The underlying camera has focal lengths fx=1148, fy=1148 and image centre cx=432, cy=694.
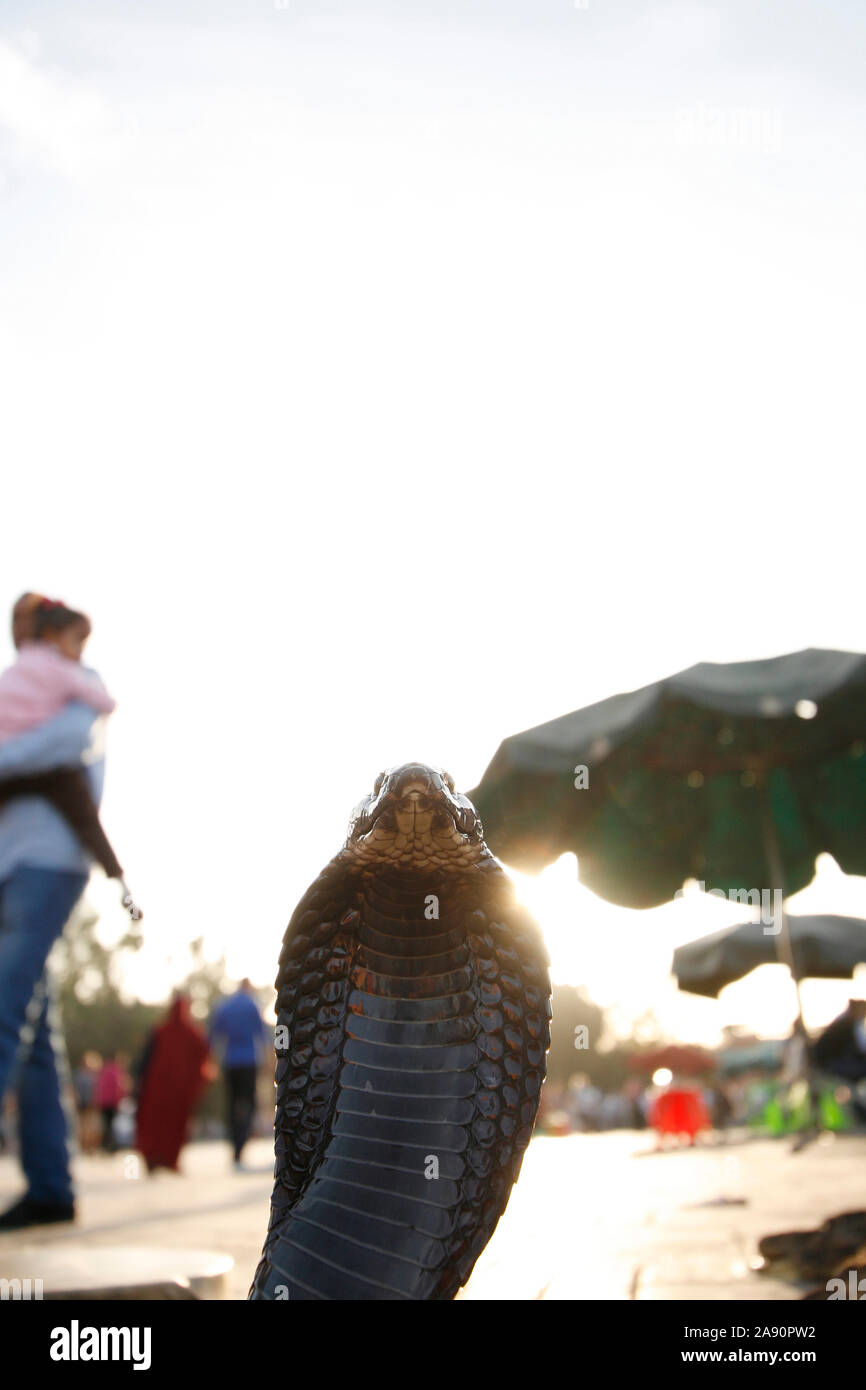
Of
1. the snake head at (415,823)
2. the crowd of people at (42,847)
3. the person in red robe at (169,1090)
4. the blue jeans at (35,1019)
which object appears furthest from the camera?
the person in red robe at (169,1090)

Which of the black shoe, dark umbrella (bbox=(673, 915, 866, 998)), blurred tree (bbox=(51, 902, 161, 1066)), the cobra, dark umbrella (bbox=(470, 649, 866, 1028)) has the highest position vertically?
dark umbrella (bbox=(470, 649, 866, 1028))

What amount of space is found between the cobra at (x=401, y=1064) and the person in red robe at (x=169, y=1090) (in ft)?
25.2

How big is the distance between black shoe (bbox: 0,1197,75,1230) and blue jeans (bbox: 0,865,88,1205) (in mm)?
24

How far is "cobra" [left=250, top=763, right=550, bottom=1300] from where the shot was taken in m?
1.46

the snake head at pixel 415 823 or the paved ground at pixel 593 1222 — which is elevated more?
the snake head at pixel 415 823

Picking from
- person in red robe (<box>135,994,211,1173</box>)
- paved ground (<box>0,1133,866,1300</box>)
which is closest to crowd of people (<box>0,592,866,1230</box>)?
paved ground (<box>0,1133,866,1300</box>)

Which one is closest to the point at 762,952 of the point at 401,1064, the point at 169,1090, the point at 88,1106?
the point at 169,1090

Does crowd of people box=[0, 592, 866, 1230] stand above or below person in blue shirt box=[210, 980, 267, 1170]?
above

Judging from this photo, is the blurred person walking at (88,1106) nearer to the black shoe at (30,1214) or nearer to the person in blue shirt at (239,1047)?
the person in blue shirt at (239,1047)

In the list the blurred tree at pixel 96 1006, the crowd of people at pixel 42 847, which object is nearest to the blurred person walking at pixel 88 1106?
the crowd of people at pixel 42 847

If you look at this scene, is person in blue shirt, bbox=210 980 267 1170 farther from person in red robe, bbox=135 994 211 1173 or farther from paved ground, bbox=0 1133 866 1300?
paved ground, bbox=0 1133 866 1300

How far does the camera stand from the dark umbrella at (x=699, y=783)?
409 centimetres

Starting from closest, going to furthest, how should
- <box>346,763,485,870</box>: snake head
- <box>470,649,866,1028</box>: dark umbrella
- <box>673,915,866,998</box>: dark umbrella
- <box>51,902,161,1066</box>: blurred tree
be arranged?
<box>346,763,485,870</box>: snake head
<box>470,649,866,1028</box>: dark umbrella
<box>673,915,866,998</box>: dark umbrella
<box>51,902,161,1066</box>: blurred tree
